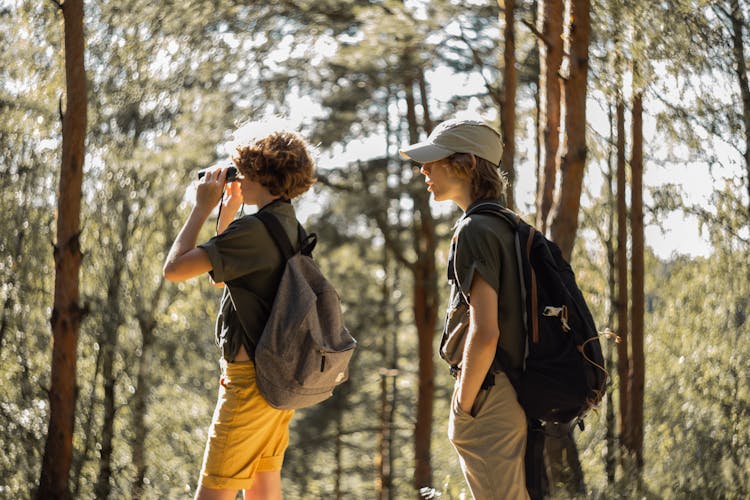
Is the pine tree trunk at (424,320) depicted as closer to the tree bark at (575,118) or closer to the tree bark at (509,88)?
the tree bark at (509,88)

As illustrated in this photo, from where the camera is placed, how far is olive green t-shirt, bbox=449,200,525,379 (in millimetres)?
2969

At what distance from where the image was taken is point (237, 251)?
11.0ft

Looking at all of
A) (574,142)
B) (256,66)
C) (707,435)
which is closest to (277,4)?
(256,66)

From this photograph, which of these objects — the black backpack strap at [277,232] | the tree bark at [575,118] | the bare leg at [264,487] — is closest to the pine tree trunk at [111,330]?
the tree bark at [575,118]

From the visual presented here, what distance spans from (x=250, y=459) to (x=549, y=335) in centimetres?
123

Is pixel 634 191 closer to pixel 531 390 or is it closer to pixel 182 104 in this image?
pixel 182 104

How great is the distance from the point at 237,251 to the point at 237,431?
0.66 meters

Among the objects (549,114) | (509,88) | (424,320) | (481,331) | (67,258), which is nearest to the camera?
(481,331)

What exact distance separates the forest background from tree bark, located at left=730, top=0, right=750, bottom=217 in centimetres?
2

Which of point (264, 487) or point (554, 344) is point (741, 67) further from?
point (264, 487)

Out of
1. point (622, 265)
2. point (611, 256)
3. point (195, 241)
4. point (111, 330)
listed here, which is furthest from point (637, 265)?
point (195, 241)

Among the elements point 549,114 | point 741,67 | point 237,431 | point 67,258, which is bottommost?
point 237,431

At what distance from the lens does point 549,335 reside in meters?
2.98

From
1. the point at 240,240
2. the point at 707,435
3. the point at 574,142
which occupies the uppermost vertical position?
the point at 574,142
